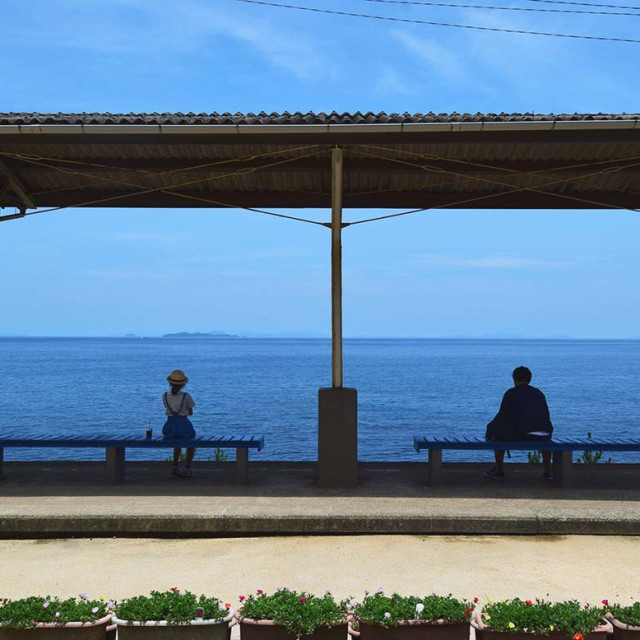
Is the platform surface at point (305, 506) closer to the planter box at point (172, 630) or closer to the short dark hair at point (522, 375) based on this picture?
the short dark hair at point (522, 375)

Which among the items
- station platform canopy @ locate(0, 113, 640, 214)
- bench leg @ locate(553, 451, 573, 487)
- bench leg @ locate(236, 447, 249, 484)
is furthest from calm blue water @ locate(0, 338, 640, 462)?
bench leg @ locate(553, 451, 573, 487)

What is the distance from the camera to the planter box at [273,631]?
4148 mm

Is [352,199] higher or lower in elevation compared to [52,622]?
higher

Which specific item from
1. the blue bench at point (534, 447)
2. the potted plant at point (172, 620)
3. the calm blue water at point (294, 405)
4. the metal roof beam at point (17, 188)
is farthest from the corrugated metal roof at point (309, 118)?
the calm blue water at point (294, 405)

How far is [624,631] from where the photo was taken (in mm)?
4039

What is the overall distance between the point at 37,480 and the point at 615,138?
6951 mm

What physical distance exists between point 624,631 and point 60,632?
2.71 meters

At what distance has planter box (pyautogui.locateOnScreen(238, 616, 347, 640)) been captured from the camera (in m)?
4.15

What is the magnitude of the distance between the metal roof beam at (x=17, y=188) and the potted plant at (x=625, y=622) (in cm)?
820

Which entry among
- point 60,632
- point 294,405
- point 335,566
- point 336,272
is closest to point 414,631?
point 60,632

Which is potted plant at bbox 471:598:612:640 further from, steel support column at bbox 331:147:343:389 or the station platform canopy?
the station platform canopy

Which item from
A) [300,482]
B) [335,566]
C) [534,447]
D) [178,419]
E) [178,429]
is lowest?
[335,566]

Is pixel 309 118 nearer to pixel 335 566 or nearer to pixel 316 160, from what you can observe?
pixel 316 160

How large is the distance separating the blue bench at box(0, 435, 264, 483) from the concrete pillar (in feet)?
2.50
